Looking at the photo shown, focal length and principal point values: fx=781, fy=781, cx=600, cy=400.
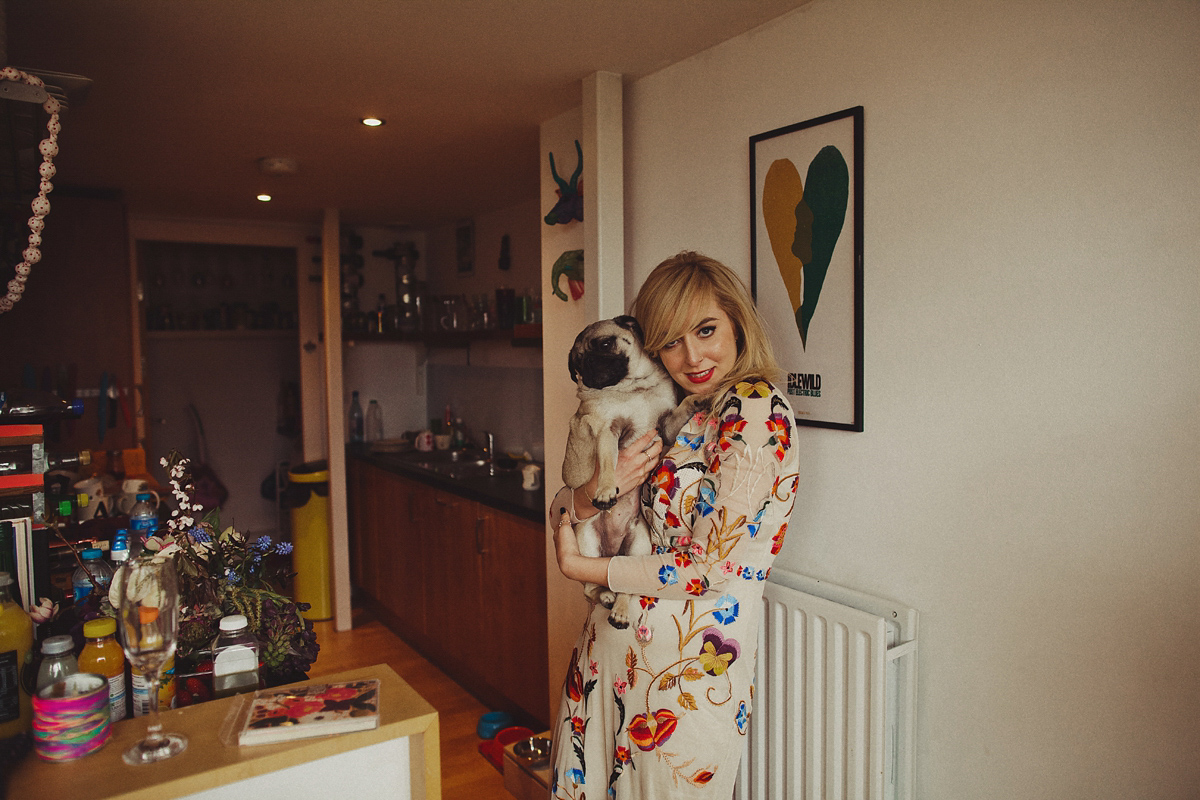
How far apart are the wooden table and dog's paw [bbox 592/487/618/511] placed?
1.54 ft

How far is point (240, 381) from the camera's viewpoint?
583cm

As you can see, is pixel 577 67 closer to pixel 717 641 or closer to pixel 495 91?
pixel 495 91

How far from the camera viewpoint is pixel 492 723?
116 inches

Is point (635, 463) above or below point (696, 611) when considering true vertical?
above

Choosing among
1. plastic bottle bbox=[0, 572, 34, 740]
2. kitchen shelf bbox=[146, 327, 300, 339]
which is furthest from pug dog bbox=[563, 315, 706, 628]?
kitchen shelf bbox=[146, 327, 300, 339]

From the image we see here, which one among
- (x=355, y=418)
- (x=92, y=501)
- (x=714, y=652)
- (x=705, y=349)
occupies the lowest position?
(x=714, y=652)

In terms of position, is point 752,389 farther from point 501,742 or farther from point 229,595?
point 501,742

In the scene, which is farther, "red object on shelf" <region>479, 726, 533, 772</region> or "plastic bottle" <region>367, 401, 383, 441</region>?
"plastic bottle" <region>367, 401, 383, 441</region>

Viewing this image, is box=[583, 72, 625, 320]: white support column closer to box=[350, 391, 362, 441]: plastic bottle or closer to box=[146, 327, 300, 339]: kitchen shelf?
box=[350, 391, 362, 441]: plastic bottle

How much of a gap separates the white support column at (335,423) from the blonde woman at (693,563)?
10.1 feet

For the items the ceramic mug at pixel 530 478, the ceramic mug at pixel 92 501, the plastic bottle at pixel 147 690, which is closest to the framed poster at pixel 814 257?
the plastic bottle at pixel 147 690

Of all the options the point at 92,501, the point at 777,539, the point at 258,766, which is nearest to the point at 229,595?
the point at 258,766

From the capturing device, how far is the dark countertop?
9.70 feet

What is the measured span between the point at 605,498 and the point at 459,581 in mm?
2135
